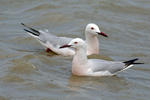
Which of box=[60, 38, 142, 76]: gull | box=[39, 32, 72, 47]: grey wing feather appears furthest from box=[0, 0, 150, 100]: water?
box=[39, 32, 72, 47]: grey wing feather

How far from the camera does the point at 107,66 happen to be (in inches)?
428

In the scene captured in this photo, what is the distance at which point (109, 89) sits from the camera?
32.9 feet

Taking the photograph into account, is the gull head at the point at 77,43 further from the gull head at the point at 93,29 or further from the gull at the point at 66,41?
the gull head at the point at 93,29

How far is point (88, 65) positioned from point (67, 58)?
1648mm

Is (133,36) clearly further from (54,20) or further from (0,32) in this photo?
(0,32)

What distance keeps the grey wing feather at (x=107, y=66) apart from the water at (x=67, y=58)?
20 cm

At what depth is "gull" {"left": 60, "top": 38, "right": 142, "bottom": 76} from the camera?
10.8 meters

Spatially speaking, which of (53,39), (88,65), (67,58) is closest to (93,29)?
(67,58)

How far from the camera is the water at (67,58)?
972cm

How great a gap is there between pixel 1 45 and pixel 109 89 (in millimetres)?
4051

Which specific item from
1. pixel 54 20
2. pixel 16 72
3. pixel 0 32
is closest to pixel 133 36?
pixel 54 20

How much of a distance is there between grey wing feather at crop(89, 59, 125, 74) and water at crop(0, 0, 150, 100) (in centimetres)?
20

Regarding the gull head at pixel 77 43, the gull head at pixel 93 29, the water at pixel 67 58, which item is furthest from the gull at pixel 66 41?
the gull head at pixel 77 43

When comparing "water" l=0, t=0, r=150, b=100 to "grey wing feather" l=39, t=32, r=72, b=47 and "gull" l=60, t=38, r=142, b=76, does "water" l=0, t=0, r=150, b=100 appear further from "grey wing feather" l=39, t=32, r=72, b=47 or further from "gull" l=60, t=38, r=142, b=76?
"grey wing feather" l=39, t=32, r=72, b=47
